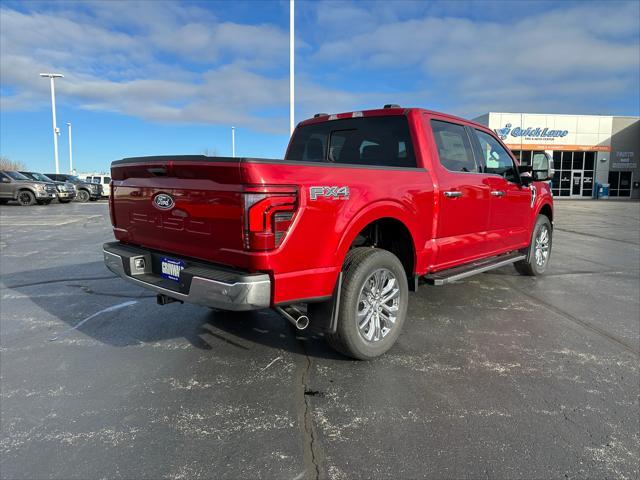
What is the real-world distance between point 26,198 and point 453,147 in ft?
81.8

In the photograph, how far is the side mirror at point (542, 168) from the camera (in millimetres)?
5688

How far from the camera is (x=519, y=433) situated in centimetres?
266

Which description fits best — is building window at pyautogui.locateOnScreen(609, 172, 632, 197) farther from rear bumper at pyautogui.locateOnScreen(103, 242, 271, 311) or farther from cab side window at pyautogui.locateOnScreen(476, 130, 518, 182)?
rear bumper at pyautogui.locateOnScreen(103, 242, 271, 311)

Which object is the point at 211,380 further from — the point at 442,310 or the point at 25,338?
the point at 442,310

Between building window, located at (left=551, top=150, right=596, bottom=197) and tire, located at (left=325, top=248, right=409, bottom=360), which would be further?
building window, located at (left=551, top=150, right=596, bottom=197)

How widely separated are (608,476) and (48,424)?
10.2 ft

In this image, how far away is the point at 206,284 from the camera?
290cm

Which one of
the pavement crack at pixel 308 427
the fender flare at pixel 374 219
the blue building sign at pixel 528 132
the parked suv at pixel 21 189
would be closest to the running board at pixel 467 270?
the fender flare at pixel 374 219

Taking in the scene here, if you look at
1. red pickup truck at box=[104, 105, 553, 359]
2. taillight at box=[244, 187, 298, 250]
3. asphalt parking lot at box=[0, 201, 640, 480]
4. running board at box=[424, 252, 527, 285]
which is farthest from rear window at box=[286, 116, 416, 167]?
taillight at box=[244, 187, 298, 250]

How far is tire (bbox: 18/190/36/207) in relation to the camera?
75.8 feet

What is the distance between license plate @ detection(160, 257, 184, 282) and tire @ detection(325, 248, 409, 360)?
118 centimetres

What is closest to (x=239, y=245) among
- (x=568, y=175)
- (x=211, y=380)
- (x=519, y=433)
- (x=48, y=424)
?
(x=211, y=380)

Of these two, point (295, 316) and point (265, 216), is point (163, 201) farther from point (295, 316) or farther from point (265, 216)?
point (295, 316)

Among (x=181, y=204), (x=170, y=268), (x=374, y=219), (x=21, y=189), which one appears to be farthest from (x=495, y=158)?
(x=21, y=189)
